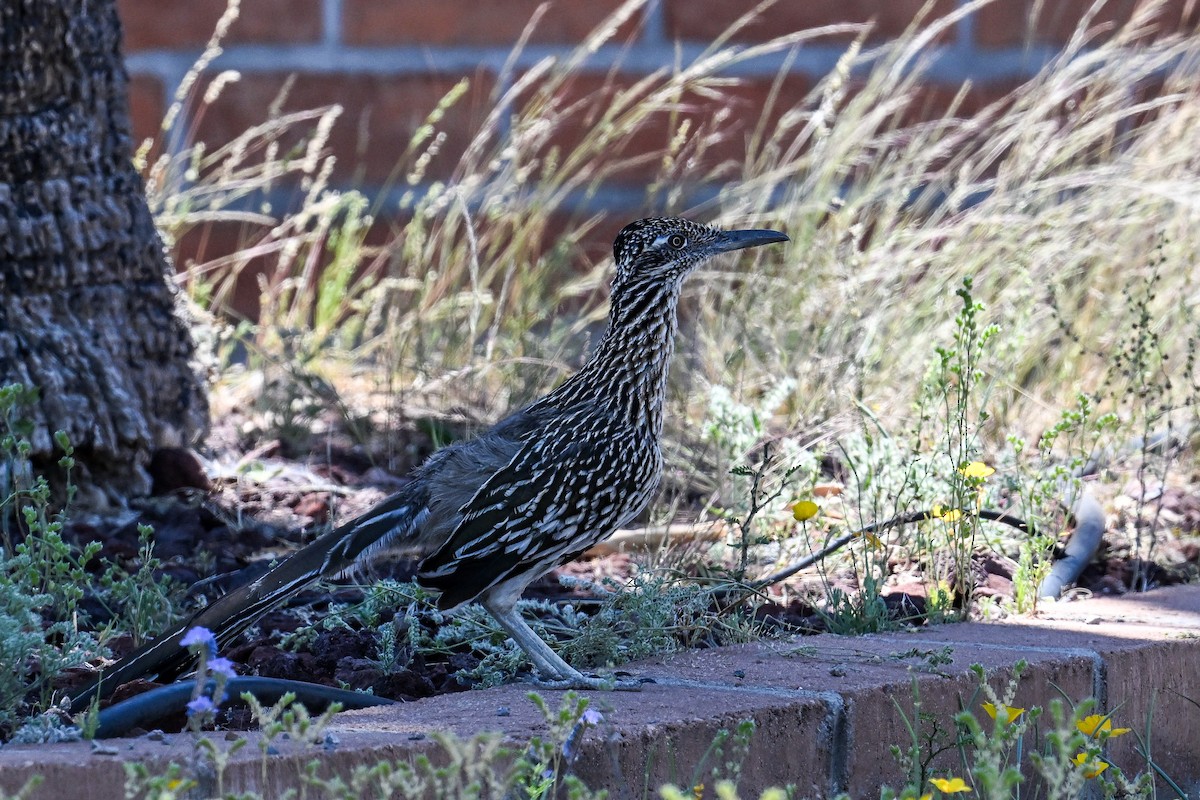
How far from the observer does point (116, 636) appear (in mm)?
3414

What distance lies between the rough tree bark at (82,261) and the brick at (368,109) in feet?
7.79

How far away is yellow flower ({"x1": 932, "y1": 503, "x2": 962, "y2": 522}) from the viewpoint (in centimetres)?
362

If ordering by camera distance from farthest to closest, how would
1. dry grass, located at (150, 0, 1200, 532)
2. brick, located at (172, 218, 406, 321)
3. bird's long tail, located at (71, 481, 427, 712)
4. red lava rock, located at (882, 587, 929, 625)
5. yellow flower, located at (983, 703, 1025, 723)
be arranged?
1. brick, located at (172, 218, 406, 321)
2. dry grass, located at (150, 0, 1200, 532)
3. red lava rock, located at (882, 587, 929, 625)
4. bird's long tail, located at (71, 481, 427, 712)
5. yellow flower, located at (983, 703, 1025, 723)

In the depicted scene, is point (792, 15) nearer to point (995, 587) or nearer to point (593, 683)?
point (995, 587)

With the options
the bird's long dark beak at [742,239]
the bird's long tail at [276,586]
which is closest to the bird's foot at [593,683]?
the bird's long tail at [276,586]

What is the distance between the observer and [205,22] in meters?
6.90

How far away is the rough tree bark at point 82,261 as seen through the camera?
418cm

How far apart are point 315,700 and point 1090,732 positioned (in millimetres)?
1358

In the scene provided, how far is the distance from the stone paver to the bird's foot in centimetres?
5

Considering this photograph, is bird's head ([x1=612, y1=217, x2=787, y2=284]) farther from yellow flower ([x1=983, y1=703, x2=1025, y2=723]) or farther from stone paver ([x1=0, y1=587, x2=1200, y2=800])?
yellow flower ([x1=983, y1=703, x2=1025, y2=723])

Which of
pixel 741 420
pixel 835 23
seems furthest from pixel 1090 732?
pixel 835 23

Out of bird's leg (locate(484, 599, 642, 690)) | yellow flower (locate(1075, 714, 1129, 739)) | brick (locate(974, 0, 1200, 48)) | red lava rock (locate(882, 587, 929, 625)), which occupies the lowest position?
yellow flower (locate(1075, 714, 1129, 739))

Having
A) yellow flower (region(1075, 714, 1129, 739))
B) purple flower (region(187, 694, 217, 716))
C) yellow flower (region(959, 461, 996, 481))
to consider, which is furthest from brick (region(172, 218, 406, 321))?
purple flower (region(187, 694, 217, 716))

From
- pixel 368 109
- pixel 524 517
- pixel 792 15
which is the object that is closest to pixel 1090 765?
pixel 524 517
